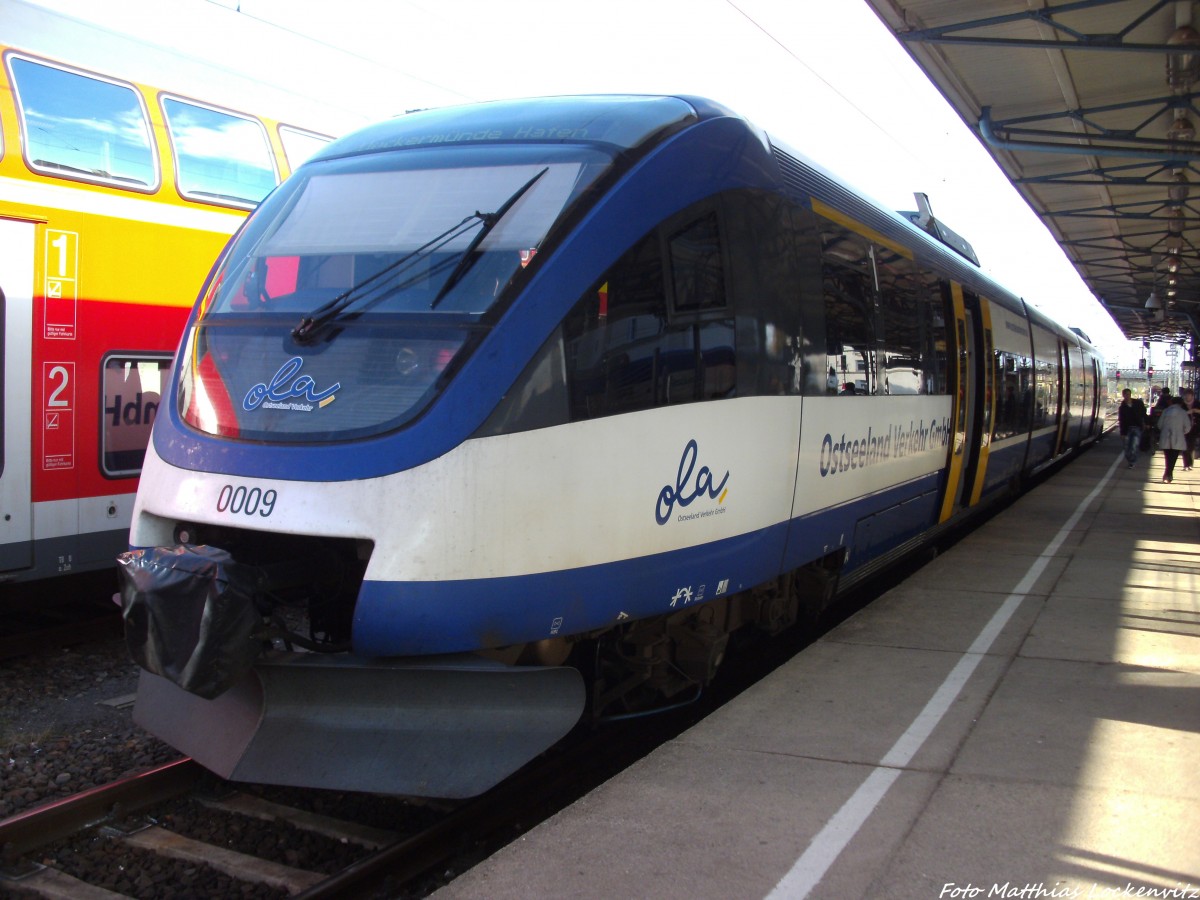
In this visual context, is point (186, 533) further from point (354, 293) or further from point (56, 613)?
point (56, 613)

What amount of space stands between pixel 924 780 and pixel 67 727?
4318 millimetres

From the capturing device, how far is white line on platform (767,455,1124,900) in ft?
11.8

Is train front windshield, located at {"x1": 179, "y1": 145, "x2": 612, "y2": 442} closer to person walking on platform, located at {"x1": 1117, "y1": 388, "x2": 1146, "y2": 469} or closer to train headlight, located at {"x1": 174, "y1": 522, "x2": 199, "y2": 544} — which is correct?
train headlight, located at {"x1": 174, "y1": 522, "x2": 199, "y2": 544}

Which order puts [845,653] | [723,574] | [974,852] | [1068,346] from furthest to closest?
[1068,346], [845,653], [723,574], [974,852]

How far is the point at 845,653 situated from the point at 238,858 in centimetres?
363

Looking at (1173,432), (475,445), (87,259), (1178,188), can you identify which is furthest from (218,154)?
(1178,188)

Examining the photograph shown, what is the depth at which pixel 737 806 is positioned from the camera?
420 cm

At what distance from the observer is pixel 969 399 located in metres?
11.1

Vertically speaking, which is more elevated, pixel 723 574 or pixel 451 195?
pixel 451 195

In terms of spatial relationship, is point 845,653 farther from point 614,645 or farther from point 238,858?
point 238,858

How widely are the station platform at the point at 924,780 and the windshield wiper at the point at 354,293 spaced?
2230 millimetres

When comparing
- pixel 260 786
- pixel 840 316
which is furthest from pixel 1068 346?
pixel 260 786

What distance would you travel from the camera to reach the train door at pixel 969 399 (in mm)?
10445

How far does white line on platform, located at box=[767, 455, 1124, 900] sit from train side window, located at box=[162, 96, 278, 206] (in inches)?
235
